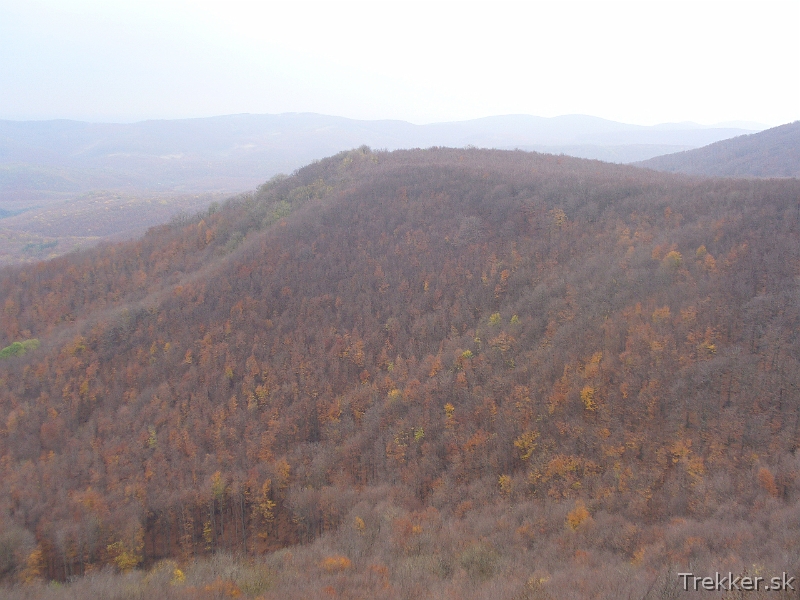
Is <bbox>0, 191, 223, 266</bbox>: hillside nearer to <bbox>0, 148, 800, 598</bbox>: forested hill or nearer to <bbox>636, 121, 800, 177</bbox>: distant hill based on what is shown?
<bbox>0, 148, 800, 598</bbox>: forested hill

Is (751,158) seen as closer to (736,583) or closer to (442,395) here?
(442,395)

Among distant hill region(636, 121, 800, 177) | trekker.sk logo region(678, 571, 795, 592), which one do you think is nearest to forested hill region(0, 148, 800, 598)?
trekker.sk logo region(678, 571, 795, 592)

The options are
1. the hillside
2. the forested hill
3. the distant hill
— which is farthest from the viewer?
the hillside

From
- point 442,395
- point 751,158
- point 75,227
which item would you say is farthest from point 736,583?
point 75,227

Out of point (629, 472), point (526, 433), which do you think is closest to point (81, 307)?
point (526, 433)

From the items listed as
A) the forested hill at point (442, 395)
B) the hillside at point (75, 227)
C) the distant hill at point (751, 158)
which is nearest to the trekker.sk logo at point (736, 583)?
the forested hill at point (442, 395)

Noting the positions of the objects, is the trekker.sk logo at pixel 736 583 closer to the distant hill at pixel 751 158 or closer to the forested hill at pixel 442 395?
the forested hill at pixel 442 395
